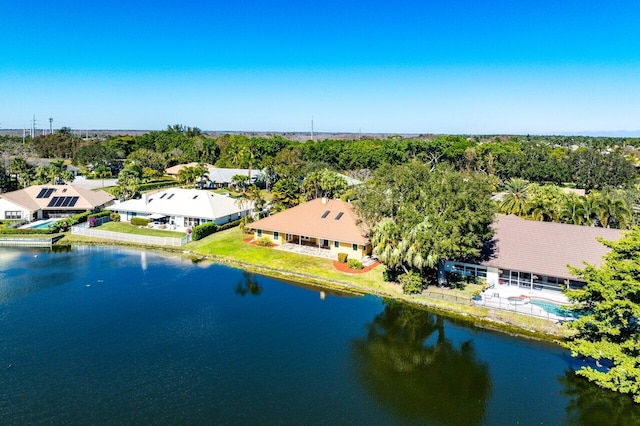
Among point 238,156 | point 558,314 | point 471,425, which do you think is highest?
point 238,156

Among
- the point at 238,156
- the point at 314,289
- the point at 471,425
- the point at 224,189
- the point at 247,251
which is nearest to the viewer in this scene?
the point at 471,425

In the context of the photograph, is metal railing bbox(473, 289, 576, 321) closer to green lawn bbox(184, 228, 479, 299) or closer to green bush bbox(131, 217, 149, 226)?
green lawn bbox(184, 228, 479, 299)

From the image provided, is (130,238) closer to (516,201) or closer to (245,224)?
(245,224)

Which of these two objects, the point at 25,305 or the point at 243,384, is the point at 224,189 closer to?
the point at 25,305

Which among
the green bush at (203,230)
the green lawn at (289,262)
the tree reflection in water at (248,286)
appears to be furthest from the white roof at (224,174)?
the tree reflection in water at (248,286)

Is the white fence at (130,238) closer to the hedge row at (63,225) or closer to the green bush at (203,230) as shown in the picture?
the green bush at (203,230)

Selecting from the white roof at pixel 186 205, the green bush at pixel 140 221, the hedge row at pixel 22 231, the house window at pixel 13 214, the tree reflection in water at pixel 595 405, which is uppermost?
the white roof at pixel 186 205

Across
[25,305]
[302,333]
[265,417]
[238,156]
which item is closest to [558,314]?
[302,333]
